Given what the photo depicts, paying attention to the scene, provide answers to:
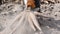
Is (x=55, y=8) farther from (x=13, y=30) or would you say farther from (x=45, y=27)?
(x=13, y=30)

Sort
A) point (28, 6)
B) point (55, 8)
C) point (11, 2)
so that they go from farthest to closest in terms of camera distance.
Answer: point (11, 2), point (55, 8), point (28, 6)

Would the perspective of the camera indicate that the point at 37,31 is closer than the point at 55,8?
Yes

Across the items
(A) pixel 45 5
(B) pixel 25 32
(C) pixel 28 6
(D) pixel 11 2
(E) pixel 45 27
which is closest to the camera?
(B) pixel 25 32

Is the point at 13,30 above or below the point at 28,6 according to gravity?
below

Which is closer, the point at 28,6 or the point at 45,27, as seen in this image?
the point at 45,27

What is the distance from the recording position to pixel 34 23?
1.20 metres

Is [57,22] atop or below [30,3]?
below

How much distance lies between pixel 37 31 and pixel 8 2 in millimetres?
1055

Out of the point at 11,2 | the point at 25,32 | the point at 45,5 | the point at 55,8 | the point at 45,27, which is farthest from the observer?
the point at 11,2

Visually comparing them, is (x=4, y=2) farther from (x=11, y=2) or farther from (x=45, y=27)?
(x=45, y=27)

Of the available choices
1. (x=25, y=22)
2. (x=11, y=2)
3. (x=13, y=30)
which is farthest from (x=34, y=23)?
(x=11, y=2)

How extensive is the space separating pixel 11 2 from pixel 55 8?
2.20 ft

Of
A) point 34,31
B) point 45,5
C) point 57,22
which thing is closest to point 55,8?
point 45,5

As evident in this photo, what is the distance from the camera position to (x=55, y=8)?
169cm
